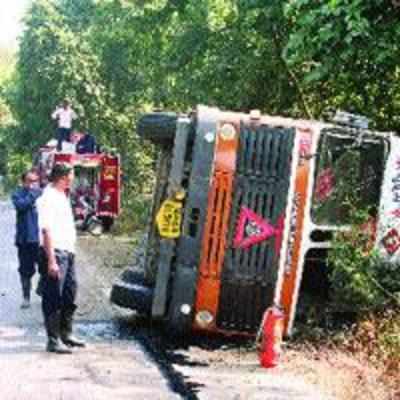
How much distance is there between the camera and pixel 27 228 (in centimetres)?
1094

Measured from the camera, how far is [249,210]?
8742 mm

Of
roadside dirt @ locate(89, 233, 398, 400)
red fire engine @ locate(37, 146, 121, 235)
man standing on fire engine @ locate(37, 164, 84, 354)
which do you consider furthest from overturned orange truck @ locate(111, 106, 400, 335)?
red fire engine @ locate(37, 146, 121, 235)

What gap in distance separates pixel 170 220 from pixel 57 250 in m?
1.05

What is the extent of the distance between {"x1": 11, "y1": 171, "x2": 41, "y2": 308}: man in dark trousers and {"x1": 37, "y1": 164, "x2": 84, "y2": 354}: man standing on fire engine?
2.43 m

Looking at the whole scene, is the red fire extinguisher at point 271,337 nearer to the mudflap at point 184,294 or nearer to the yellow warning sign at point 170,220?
the mudflap at point 184,294

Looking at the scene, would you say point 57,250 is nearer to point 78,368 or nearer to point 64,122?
point 78,368

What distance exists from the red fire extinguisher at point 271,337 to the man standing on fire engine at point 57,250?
1672 mm

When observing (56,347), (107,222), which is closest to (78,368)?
(56,347)

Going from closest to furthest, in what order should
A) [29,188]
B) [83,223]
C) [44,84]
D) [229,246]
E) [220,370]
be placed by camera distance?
[220,370]
[229,246]
[29,188]
[83,223]
[44,84]

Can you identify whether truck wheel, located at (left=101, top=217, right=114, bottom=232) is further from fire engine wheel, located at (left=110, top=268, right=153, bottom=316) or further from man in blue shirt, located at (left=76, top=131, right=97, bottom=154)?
fire engine wheel, located at (left=110, top=268, right=153, bottom=316)

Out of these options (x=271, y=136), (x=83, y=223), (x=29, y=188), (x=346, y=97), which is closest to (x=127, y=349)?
(x=271, y=136)

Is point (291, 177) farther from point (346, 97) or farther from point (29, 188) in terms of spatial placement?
point (346, 97)

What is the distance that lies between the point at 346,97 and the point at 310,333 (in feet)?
17.9

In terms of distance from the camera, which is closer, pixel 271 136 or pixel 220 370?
pixel 220 370
